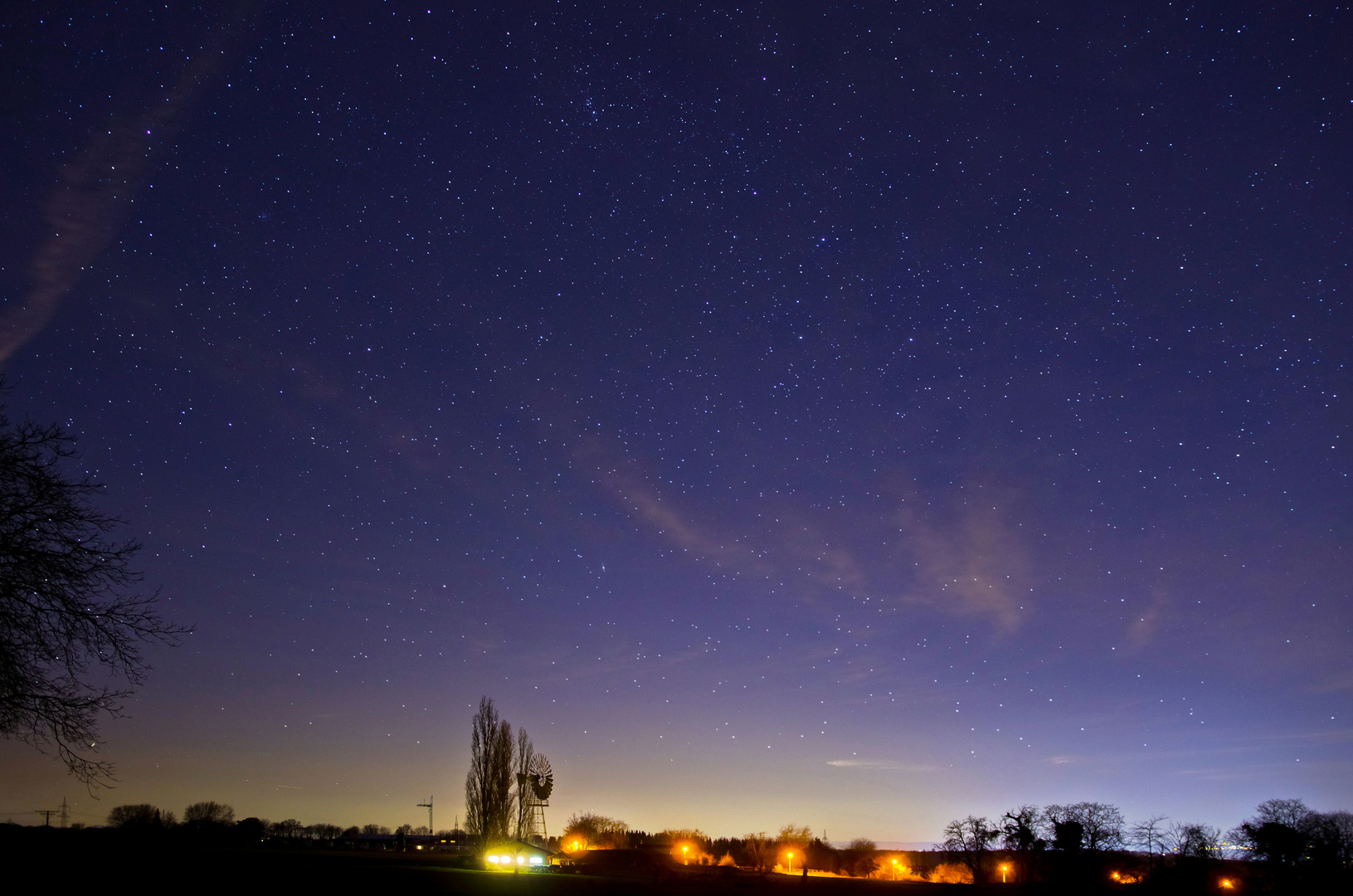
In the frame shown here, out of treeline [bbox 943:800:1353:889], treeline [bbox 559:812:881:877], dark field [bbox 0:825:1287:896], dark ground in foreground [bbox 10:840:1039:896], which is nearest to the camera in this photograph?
dark ground in foreground [bbox 10:840:1039:896]

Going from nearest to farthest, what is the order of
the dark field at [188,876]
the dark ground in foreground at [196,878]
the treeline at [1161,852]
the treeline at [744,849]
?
1. the dark ground in foreground at [196,878]
2. the dark field at [188,876]
3. the treeline at [1161,852]
4. the treeline at [744,849]

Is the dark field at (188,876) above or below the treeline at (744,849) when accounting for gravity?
above

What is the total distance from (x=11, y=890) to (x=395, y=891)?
12.9 metres

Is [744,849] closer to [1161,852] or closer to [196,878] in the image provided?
[1161,852]

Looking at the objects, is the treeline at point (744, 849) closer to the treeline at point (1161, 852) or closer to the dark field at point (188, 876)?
the treeline at point (1161, 852)

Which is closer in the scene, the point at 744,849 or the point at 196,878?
the point at 196,878

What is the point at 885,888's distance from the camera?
211 feet

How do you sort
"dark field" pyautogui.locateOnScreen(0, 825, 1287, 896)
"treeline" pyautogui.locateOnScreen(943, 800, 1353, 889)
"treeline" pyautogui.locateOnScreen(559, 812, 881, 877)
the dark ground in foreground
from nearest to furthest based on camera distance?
the dark ground in foreground → "dark field" pyautogui.locateOnScreen(0, 825, 1287, 896) → "treeline" pyautogui.locateOnScreen(943, 800, 1353, 889) → "treeline" pyautogui.locateOnScreen(559, 812, 881, 877)

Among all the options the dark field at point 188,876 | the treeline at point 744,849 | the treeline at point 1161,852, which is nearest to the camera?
the dark field at point 188,876

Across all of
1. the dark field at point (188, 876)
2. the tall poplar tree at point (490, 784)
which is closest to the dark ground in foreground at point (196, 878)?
the dark field at point (188, 876)

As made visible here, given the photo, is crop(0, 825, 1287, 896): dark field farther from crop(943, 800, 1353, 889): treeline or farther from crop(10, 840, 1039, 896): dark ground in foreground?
crop(943, 800, 1353, 889): treeline

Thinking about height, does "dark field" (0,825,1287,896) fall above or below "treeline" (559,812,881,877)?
above

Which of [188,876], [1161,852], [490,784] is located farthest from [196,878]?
[1161,852]

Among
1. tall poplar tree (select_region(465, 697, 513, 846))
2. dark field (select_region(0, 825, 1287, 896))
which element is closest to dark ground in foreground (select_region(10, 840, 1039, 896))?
dark field (select_region(0, 825, 1287, 896))
